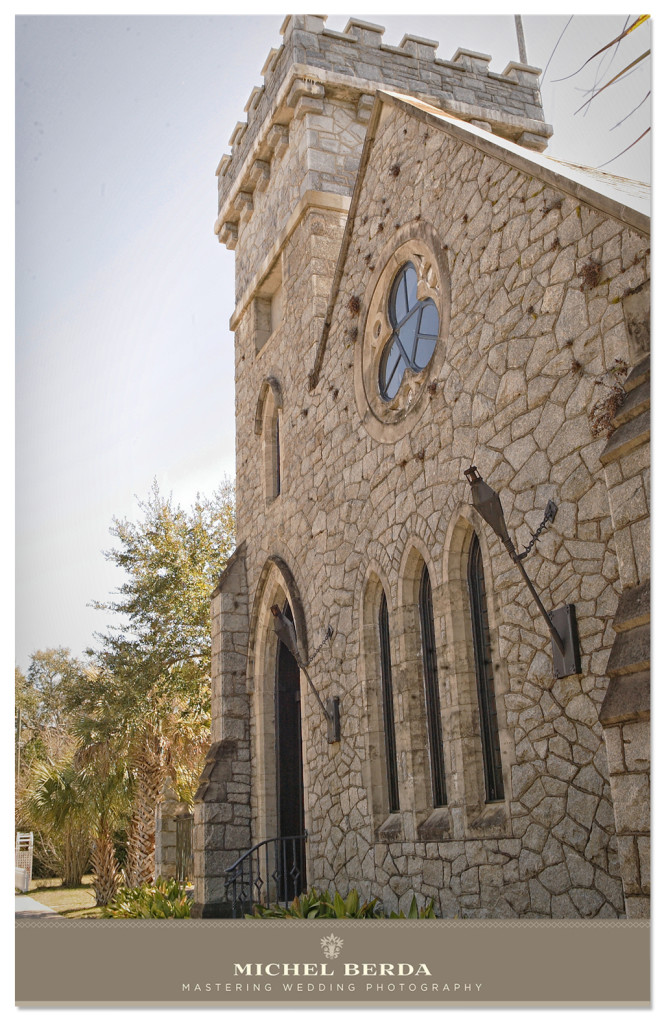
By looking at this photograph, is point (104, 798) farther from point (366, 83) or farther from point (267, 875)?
point (366, 83)

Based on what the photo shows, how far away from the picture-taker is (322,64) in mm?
12672

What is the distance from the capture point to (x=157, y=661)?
2016 cm

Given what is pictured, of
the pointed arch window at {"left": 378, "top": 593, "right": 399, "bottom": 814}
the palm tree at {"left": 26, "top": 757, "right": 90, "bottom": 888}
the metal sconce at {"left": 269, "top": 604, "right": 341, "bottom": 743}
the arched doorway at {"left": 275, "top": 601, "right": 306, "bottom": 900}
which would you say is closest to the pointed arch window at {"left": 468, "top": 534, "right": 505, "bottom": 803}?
the pointed arch window at {"left": 378, "top": 593, "right": 399, "bottom": 814}

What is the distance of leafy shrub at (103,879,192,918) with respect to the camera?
12.2 meters

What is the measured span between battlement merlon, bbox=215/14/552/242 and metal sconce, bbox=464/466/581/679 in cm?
866

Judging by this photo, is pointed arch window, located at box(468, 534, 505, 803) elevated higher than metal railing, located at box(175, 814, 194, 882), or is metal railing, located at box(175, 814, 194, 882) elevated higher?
pointed arch window, located at box(468, 534, 505, 803)

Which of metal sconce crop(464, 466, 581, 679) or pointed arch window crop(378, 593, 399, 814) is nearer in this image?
metal sconce crop(464, 466, 581, 679)

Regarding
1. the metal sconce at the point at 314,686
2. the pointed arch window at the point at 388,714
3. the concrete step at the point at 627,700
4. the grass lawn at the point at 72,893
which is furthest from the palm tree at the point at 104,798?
the concrete step at the point at 627,700

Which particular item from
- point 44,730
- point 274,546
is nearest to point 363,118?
point 274,546

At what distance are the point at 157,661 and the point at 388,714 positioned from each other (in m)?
12.4

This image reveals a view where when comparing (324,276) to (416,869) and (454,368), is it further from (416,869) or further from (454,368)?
(416,869)

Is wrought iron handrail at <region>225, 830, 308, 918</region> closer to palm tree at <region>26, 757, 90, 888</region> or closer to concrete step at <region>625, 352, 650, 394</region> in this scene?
palm tree at <region>26, 757, 90, 888</region>
